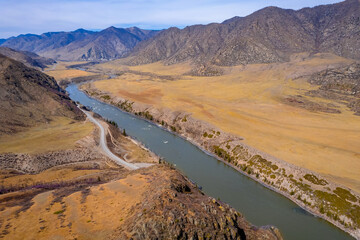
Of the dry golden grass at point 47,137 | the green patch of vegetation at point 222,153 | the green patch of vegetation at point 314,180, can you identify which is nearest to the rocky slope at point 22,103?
the dry golden grass at point 47,137

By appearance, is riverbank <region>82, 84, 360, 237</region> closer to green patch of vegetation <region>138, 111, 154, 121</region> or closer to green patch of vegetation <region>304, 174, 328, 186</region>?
green patch of vegetation <region>304, 174, 328, 186</region>

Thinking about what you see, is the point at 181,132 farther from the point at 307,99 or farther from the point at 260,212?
the point at 307,99

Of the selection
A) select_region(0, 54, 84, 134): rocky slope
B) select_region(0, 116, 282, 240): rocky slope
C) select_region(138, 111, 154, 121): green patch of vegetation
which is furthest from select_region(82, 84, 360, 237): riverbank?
select_region(0, 54, 84, 134): rocky slope

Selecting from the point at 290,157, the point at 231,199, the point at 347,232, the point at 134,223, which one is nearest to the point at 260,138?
the point at 290,157

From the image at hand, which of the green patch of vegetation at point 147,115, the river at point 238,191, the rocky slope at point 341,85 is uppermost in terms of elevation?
the rocky slope at point 341,85

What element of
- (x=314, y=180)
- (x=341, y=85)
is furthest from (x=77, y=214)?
(x=341, y=85)

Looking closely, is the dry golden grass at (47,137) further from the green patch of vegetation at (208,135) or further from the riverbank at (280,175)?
the green patch of vegetation at (208,135)

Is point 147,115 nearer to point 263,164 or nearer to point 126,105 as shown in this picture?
point 126,105
